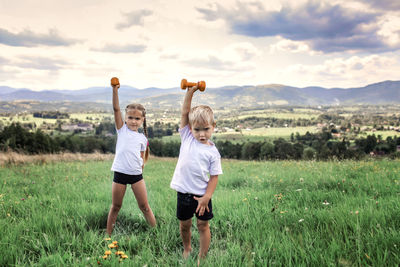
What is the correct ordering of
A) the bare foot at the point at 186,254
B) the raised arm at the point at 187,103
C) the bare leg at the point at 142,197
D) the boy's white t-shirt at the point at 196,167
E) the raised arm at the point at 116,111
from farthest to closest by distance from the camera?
the bare leg at the point at 142,197, the raised arm at the point at 116,111, the bare foot at the point at 186,254, the raised arm at the point at 187,103, the boy's white t-shirt at the point at 196,167

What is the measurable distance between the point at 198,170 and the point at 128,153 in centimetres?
155

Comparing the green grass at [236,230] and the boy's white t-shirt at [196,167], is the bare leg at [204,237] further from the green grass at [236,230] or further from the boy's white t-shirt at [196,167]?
the boy's white t-shirt at [196,167]

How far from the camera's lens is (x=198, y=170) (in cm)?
322

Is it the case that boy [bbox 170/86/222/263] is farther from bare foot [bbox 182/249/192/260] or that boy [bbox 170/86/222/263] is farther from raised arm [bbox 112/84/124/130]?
raised arm [bbox 112/84/124/130]

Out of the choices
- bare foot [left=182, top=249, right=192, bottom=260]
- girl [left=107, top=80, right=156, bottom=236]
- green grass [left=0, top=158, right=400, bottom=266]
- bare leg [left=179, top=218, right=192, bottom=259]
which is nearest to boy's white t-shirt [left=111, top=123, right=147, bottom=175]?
girl [left=107, top=80, right=156, bottom=236]

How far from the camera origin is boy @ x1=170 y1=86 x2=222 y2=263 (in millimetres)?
3174

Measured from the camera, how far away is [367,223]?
3801 millimetres

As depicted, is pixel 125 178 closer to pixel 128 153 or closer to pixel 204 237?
pixel 128 153

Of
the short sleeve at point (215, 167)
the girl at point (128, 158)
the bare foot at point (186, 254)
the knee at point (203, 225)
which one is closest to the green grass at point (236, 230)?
the bare foot at point (186, 254)

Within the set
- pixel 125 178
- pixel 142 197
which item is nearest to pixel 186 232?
pixel 142 197

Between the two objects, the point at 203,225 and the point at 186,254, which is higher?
the point at 203,225

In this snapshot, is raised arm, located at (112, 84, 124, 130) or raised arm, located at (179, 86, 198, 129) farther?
raised arm, located at (112, 84, 124, 130)

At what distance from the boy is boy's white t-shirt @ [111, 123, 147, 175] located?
1176 mm

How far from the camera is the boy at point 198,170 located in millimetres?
3174
